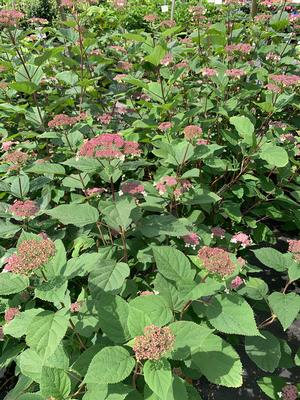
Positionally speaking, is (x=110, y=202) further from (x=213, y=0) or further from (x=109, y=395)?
(x=213, y=0)

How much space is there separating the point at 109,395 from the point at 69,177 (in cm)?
141

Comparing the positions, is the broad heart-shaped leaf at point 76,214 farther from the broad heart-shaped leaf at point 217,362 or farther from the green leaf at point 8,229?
the broad heart-shaped leaf at point 217,362

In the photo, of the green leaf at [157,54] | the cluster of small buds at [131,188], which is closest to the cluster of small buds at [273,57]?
the green leaf at [157,54]

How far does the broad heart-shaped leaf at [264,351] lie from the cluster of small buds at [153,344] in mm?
833

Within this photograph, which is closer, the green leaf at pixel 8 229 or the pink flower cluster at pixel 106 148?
the pink flower cluster at pixel 106 148

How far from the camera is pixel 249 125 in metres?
2.51

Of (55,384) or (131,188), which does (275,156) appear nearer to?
(131,188)

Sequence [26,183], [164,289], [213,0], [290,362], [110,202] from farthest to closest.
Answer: [213,0]
[26,183]
[290,362]
[110,202]
[164,289]

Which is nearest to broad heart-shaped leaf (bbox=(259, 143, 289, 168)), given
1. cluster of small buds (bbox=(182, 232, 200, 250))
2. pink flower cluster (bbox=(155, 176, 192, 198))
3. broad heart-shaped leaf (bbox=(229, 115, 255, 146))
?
broad heart-shaped leaf (bbox=(229, 115, 255, 146))

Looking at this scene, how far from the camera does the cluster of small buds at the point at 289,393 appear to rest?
194 cm

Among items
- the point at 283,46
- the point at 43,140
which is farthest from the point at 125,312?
the point at 283,46

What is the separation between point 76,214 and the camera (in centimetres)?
Answer: 186

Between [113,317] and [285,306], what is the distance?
77cm

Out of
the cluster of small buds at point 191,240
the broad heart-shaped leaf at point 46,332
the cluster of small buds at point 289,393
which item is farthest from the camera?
the cluster of small buds at point 191,240
